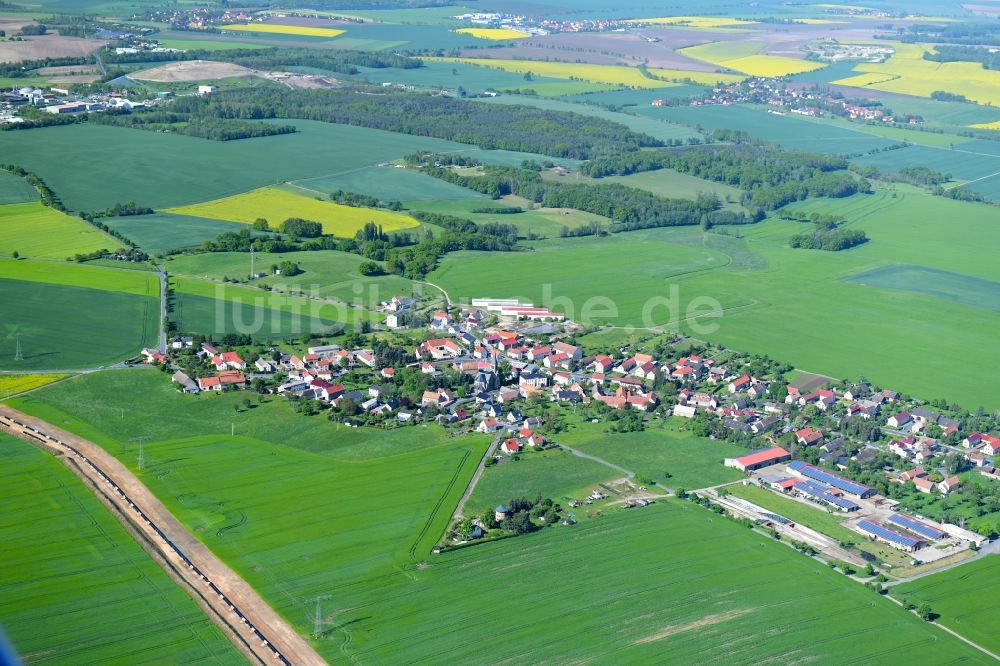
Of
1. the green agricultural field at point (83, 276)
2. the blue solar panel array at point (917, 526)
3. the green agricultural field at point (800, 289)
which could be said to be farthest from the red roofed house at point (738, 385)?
the green agricultural field at point (83, 276)

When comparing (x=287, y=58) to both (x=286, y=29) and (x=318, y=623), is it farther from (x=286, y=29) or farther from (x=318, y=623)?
(x=318, y=623)

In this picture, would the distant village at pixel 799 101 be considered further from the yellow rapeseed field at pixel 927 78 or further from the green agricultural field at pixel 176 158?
the green agricultural field at pixel 176 158

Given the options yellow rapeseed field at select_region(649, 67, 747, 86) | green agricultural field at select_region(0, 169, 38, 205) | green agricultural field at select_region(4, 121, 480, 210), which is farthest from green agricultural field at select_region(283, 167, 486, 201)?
yellow rapeseed field at select_region(649, 67, 747, 86)

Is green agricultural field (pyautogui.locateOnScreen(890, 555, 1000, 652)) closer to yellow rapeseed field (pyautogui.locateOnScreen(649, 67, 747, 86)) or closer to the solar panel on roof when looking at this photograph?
the solar panel on roof

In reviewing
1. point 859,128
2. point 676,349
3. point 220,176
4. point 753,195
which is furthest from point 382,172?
point 859,128

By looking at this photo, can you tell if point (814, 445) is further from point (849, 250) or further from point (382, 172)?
point (382, 172)
